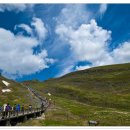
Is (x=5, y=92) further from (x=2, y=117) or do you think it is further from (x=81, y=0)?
(x=81, y=0)

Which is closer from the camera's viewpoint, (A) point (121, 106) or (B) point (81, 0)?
(B) point (81, 0)

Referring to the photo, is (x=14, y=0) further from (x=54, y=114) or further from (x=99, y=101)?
(x=99, y=101)

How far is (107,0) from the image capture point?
5716 cm

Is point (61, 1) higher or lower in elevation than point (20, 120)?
higher

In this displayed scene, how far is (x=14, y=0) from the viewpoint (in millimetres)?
54844

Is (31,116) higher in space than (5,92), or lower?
lower

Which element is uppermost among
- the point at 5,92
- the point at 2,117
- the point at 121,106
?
the point at 5,92

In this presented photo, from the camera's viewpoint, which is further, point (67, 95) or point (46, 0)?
point (67, 95)

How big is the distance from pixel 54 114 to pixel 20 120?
20809 millimetres

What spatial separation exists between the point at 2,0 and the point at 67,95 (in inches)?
5505

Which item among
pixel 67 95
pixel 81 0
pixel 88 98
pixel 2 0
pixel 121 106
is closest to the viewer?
pixel 81 0

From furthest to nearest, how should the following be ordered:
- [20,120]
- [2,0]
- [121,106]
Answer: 1. [121,106]
2. [20,120]
3. [2,0]

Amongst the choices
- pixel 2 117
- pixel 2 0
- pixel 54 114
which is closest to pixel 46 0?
pixel 2 0

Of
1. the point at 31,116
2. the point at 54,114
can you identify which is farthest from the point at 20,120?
the point at 54,114
